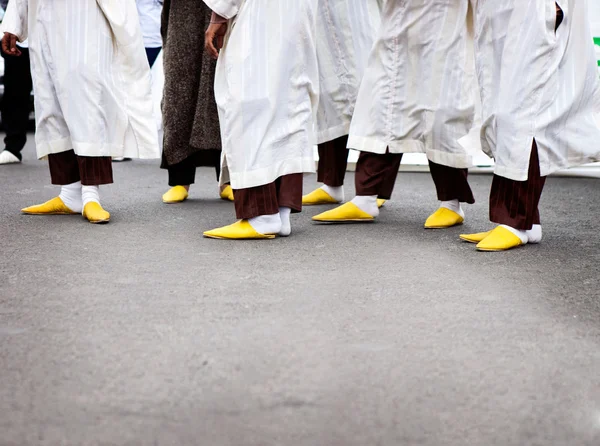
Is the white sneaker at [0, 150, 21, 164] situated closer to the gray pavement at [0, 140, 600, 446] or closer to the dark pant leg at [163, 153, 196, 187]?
the dark pant leg at [163, 153, 196, 187]

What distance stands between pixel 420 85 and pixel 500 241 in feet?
2.93

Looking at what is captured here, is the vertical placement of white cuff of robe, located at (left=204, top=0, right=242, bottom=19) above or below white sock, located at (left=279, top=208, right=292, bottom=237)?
above

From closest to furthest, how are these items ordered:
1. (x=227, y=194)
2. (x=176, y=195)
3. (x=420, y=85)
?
(x=420, y=85) → (x=176, y=195) → (x=227, y=194)

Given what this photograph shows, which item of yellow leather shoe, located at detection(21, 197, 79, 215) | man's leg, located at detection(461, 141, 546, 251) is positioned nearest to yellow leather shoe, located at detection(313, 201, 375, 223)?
man's leg, located at detection(461, 141, 546, 251)

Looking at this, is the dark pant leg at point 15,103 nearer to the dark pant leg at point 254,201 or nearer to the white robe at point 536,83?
the dark pant leg at point 254,201

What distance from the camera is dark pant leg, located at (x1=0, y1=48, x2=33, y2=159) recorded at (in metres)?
6.99

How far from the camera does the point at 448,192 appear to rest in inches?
170

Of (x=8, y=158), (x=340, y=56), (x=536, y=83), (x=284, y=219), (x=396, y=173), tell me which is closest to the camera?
(x=536, y=83)

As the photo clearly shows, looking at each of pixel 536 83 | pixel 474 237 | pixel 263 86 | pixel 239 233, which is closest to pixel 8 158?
pixel 239 233

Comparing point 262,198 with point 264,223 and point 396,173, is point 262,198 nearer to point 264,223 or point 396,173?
point 264,223

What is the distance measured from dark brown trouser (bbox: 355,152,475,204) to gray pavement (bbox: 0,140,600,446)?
29 centimetres

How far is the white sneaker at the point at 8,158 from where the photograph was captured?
22.5 feet

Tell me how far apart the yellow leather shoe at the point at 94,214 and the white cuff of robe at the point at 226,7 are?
1122 mm

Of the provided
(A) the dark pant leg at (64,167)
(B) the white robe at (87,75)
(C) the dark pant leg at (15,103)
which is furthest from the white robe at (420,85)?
Answer: (C) the dark pant leg at (15,103)
